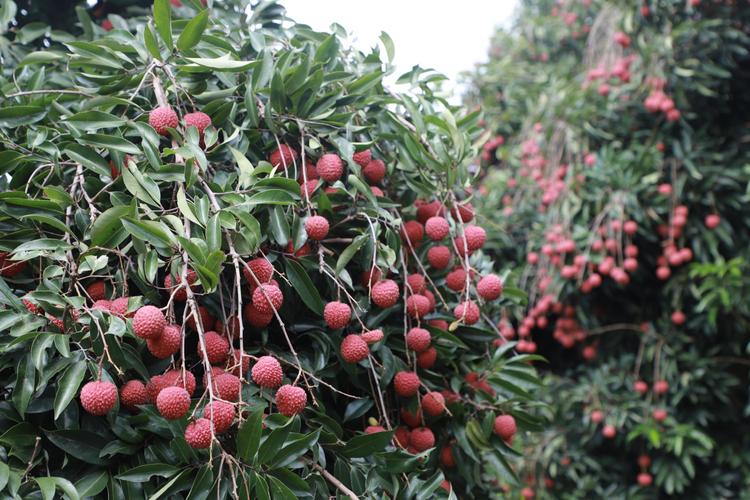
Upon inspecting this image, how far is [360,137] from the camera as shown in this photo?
103 centimetres

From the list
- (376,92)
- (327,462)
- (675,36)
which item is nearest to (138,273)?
(327,462)

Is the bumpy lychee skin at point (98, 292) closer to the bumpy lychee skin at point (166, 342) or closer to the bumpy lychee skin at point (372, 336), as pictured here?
A: the bumpy lychee skin at point (166, 342)

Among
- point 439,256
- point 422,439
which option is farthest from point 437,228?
point 422,439

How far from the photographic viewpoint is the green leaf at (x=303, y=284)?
0.85 m

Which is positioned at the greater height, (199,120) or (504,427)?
(199,120)

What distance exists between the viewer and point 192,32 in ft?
2.83

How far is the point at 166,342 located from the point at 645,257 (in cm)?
226

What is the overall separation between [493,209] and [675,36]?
3.19 ft

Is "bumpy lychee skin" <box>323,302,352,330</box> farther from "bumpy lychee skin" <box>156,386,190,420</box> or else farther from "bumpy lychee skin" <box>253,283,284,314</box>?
"bumpy lychee skin" <box>156,386,190,420</box>

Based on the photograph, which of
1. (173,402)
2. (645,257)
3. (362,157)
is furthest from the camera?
(645,257)

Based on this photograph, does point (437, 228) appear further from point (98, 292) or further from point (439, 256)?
point (98, 292)

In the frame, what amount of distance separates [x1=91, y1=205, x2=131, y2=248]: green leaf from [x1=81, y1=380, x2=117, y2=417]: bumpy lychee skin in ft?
0.52

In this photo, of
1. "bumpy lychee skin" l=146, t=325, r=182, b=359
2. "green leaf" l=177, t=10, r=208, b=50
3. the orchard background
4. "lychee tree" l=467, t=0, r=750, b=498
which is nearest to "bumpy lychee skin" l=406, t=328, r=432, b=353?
the orchard background

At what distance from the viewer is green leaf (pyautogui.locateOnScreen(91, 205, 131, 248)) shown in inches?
29.8
